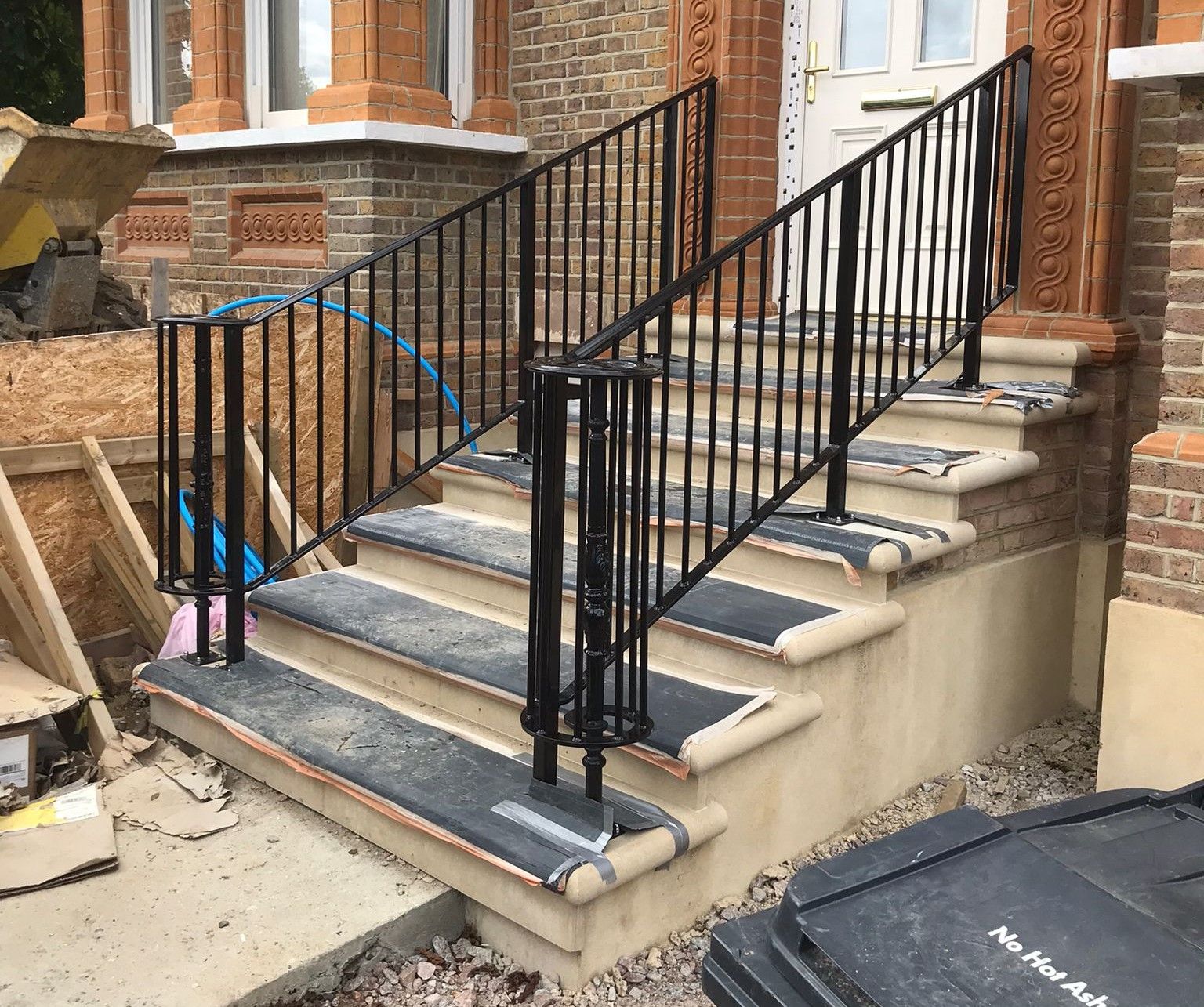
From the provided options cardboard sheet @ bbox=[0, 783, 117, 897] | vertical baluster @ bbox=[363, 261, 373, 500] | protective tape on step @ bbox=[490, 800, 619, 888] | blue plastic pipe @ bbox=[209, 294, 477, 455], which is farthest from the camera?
blue plastic pipe @ bbox=[209, 294, 477, 455]

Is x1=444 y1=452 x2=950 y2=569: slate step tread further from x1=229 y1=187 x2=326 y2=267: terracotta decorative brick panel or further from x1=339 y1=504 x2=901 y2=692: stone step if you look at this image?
x1=229 y1=187 x2=326 y2=267: terracotta decorative brick panel

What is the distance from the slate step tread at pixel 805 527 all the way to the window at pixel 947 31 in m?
2.01

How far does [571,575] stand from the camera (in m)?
3.73

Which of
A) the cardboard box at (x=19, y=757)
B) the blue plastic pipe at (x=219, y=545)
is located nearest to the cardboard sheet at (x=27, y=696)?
the cardboard box at (x=19, y=757)

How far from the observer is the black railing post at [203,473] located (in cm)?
364

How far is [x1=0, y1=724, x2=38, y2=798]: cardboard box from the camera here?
11.2 feet

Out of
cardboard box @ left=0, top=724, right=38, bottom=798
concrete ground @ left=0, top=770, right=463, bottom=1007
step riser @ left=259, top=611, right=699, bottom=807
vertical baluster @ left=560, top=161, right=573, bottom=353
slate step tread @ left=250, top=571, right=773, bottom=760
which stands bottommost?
concrete ground @ left=0, top=770, right=463, bottom=1007

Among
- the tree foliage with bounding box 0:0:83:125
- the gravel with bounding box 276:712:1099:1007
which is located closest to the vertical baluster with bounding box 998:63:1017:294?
the gravel with bounding box 276:712:1099:1007

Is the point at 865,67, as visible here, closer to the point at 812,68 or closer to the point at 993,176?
the point at 812,68

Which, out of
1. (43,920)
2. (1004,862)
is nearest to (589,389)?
(1004,862)

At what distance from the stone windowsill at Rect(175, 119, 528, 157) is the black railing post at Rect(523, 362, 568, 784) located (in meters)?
3.39

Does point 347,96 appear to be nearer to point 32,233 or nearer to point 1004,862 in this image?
point 32,233

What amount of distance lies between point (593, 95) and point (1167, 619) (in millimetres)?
3725

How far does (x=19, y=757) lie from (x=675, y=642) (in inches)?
72.4
